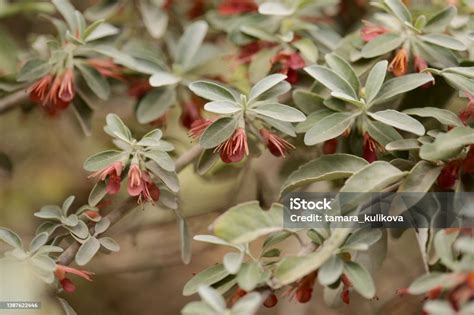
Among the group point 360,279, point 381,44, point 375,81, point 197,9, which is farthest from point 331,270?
point 197,9

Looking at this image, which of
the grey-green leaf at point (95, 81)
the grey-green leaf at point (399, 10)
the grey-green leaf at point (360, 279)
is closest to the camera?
the grey-green leaf at point (360, 279)

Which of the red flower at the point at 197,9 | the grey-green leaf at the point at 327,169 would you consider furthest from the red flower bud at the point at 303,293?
the red flower at the point at 197,9

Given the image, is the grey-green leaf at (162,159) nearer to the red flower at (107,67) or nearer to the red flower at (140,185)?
the red flower at (140,185)

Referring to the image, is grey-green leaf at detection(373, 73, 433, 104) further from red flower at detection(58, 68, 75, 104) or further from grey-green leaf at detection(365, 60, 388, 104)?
red flower at detection(58, 68, 75, 104)

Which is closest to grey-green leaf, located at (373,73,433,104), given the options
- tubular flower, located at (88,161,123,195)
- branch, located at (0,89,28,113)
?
tubular flower, located at (88,161,123,195)

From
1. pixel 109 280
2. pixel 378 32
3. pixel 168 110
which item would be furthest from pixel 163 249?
pixel 378 32

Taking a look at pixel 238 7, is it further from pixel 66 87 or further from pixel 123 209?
pixel 123 209
